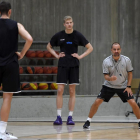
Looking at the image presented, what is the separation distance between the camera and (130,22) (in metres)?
11.4

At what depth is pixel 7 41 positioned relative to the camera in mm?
5215

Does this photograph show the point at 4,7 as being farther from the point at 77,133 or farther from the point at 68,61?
the point at 68,61

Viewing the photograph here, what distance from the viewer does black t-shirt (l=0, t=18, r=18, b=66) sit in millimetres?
5207

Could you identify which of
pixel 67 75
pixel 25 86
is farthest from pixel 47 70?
pixel 67 75

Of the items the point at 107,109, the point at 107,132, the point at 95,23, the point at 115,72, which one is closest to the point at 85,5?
the point at 95,23

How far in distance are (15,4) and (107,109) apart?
3568 mm

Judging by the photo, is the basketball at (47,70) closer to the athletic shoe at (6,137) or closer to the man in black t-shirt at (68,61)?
the man in black t-shirt at (68,61)

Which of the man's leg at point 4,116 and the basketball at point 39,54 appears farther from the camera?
the basketball at point 39,54

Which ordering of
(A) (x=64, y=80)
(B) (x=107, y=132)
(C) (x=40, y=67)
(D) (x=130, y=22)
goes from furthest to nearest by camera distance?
(D) (x=130, y=22) < (C) (x=40, y=67) < (A) (x=64, y=80) < (B) (x=107, y=132)

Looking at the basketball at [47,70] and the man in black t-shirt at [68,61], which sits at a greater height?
the man in black t-shirt at [68,61]

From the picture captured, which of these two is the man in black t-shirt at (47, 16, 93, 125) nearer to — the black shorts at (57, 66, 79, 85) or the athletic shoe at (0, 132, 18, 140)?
the black shorts at (57, 66, 79, 85)

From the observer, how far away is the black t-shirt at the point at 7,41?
205 inches

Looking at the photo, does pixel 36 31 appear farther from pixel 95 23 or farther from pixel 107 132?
pixel 107 132

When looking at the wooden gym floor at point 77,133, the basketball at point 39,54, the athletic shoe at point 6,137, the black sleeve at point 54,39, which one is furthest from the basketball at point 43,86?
the athletic shoe at point 6,137
